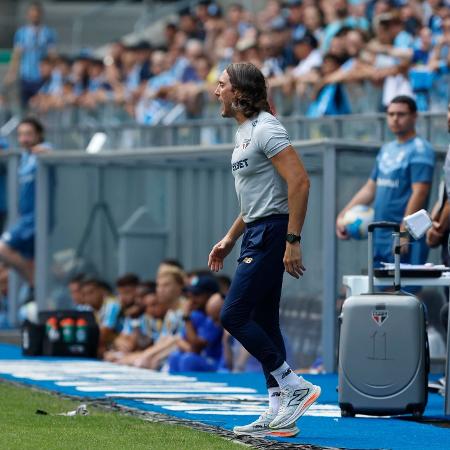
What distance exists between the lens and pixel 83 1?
115 ft

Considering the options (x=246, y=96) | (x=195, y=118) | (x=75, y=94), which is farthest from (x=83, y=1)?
(x=246, y=96)

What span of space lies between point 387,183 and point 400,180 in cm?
13

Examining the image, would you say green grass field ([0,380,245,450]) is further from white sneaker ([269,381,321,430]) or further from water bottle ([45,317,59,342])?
water bottle ([45,317,59,342])

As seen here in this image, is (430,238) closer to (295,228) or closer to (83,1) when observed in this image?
(295,228)

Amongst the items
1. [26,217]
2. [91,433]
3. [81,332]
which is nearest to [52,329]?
[81,332]

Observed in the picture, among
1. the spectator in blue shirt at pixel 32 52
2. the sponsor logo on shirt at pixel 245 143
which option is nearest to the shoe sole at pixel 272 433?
the sponsor logo on shirt at pixel 245 143

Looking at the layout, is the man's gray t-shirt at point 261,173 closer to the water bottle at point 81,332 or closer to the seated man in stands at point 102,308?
the water bottle at point 81,332

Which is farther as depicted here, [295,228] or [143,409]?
[143,409]

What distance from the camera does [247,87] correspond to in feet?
26.0

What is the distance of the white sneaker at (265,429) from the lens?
780 centimetres

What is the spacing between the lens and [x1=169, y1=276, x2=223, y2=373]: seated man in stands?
1301cm

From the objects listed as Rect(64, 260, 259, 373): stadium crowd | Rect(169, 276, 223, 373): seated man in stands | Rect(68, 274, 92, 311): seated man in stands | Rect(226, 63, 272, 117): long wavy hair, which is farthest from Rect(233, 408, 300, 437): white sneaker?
Rect(68, 274, 92, 311): seated man in stands

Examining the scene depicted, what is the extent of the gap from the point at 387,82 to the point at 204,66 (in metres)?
5.61

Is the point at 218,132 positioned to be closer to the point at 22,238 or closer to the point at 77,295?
the point at 77,295
